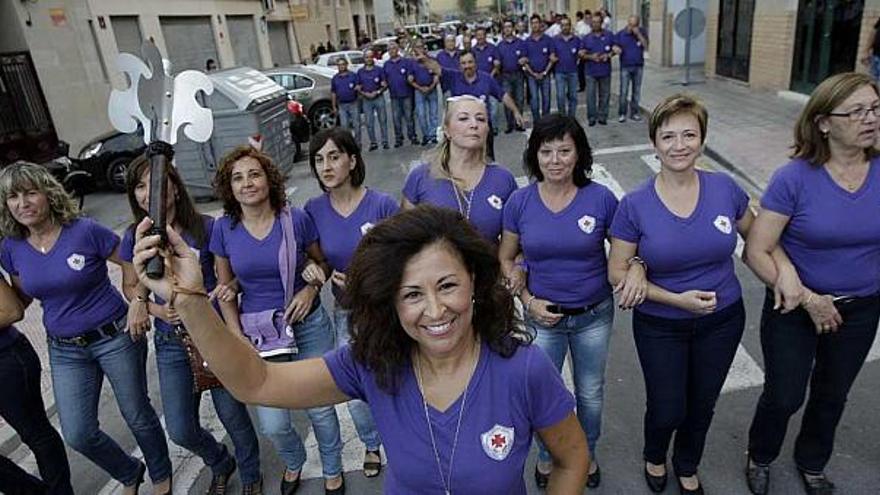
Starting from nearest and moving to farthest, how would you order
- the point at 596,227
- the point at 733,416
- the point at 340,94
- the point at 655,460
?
1. the point at 596,227
2. the point at 655,460
3. the point at 733,416
4. the point at 340,94

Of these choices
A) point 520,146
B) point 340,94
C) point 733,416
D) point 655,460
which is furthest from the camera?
point 340,94

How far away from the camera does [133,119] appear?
1.89 metres

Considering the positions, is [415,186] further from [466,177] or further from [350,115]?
[350,115]

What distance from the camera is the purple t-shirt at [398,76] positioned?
475 inches

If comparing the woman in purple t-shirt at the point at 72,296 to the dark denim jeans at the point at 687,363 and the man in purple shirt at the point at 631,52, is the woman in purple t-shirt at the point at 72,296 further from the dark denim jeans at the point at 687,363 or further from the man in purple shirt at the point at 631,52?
the man in purple shirt at the point at 631,52

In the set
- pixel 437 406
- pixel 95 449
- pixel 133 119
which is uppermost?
pixel 133 119

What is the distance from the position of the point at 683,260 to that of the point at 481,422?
1.28 m

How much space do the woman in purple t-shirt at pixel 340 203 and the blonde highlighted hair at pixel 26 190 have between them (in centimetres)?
119

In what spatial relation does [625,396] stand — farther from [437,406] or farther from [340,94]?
[340,94]

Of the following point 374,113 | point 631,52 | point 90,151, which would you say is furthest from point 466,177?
point 90,151

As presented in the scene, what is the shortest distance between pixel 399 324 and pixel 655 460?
2011 millimetres

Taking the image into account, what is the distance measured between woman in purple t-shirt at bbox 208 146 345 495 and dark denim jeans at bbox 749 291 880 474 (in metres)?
2.18

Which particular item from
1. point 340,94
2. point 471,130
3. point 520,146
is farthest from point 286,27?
point 471,130

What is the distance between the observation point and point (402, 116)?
12672mm
